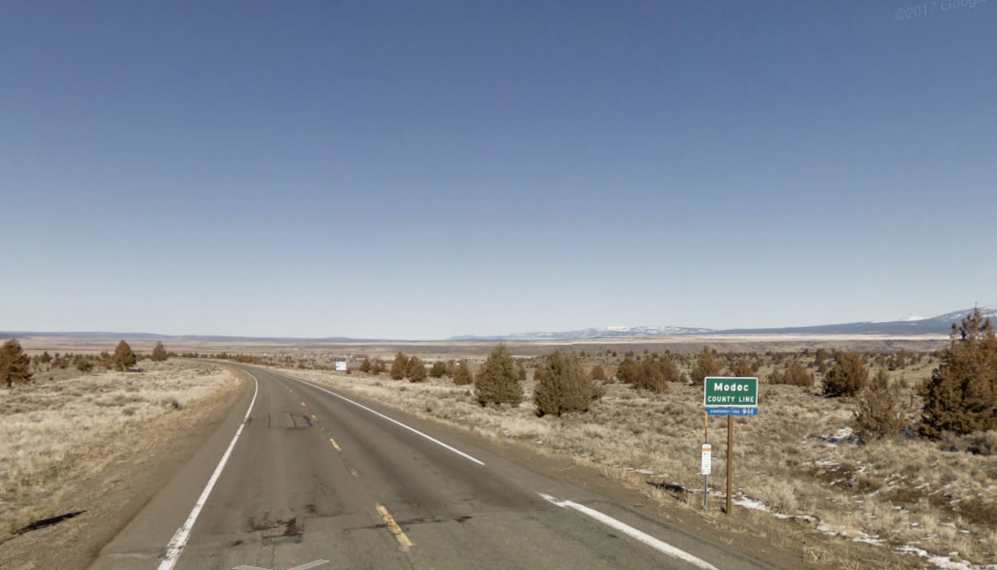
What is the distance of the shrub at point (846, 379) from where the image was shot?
39.6 metres

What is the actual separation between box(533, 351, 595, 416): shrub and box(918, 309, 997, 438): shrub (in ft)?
52.8

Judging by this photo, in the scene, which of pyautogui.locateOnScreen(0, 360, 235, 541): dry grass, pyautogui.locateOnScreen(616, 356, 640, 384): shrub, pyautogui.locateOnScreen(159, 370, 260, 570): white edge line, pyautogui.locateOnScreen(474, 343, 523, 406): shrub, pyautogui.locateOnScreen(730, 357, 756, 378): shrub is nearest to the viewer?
pyautogui.locateOnScreen(159, 370, 260, 570): white edge line

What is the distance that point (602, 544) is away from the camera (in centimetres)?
827

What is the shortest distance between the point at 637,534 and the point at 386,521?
14.3ft

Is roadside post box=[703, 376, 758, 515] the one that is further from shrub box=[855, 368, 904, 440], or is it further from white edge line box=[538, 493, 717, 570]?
shrub box=[855, 368, 904, 440]

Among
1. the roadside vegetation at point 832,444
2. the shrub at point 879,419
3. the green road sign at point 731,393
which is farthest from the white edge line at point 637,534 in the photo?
the shrub at point 879,419

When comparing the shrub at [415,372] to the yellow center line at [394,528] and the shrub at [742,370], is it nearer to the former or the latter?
the shrub at [742,370]

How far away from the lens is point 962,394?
2109cm

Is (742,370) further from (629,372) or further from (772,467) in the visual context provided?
(772,467)

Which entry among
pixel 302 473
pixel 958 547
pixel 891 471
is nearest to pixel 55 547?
pixel 302 473

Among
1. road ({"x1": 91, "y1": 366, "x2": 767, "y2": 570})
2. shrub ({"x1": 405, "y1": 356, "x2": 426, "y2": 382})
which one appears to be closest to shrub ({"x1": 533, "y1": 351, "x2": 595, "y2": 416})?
road ({"x1": 91, "y1": 366, "x2": 767, "y2": 570})

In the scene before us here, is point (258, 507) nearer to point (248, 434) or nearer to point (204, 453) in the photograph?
point (204, 453)

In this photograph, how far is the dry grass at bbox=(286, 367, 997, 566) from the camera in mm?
10422

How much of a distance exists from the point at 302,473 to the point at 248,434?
9011 mm
